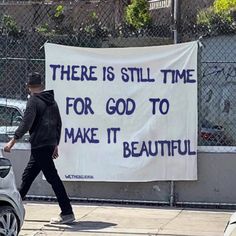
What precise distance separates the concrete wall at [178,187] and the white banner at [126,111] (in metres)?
0.15

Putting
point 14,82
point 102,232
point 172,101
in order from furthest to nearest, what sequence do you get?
point 14,82 → point 172,101 → point 102,232

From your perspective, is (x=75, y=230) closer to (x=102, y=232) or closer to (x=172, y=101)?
(x=102, y=232)

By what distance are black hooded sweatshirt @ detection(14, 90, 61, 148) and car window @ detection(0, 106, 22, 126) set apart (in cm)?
167

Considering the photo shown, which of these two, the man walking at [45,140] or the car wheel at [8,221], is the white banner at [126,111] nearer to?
the man walking at [45,140]

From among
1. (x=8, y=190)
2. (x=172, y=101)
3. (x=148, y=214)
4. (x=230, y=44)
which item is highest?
(x=230, y=44)

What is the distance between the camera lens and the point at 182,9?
9.75 meters

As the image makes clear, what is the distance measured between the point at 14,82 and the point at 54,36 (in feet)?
2.96

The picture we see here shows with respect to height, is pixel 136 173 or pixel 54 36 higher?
pixel 54 36

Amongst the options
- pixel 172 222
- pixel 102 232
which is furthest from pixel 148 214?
pixel 102 232

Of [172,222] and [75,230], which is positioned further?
[172,222]

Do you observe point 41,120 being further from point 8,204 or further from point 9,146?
point 8,204

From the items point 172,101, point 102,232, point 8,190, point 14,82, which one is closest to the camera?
point 8,190

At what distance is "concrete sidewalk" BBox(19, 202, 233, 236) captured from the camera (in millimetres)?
8156

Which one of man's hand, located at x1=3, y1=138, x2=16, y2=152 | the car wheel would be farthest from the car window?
the car wheel
